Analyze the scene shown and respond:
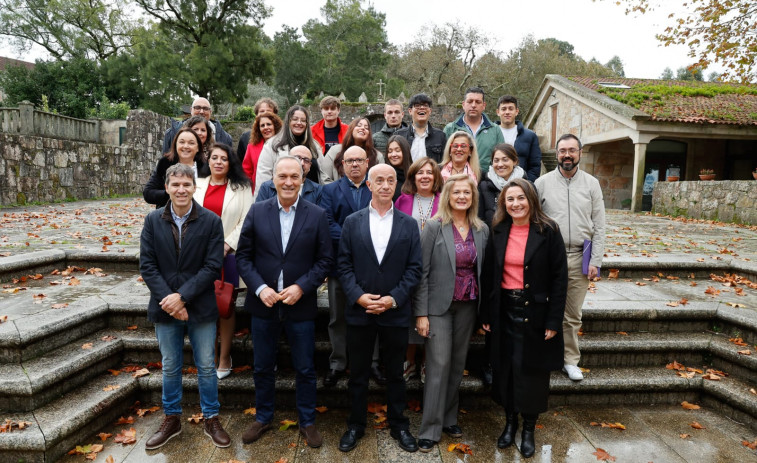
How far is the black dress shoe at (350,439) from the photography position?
3.31m

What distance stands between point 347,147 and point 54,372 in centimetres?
295

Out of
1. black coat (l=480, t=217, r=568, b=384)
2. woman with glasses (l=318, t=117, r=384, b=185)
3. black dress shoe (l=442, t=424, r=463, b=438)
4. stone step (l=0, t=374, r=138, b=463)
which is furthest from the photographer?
woman with glasses (l=318, t=117, r=384, b=185)

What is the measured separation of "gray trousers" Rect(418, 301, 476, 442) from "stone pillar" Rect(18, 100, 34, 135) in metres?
11.8

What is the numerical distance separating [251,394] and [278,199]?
1.75 m

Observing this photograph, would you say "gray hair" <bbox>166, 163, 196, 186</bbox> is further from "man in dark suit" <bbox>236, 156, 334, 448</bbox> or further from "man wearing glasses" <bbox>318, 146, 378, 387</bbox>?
"man wearing glasses" <bbox>318, 146, 378, 387</bbox>

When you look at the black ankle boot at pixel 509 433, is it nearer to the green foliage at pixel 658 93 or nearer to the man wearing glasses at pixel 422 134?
the man wearing glasses at pixel 422 134

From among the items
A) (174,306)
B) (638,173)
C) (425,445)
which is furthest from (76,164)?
(638,173)

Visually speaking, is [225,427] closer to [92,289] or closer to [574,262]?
[92,289]

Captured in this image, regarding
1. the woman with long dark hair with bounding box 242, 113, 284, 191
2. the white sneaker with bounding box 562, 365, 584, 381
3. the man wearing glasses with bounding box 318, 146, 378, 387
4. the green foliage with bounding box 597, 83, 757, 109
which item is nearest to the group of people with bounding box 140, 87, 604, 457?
the man wearing glasses with bounding box 318, 146, 378, 387

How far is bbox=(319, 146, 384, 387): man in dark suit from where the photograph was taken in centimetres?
383

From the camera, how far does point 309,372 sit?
11.4ft

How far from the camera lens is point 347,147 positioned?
13.9 feet

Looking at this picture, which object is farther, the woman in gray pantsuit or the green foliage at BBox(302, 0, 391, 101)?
the green foliage at BBox(302, 0, 391, 101)

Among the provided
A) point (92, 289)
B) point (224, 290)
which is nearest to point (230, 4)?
point (92, 289)
